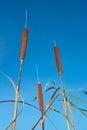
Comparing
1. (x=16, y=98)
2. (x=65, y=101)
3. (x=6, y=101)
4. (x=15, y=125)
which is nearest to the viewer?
(x=15, y=125)

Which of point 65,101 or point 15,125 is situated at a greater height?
point 65,101

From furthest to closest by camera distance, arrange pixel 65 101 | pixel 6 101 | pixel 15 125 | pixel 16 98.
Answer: pixel 65 101 → pixel 6 101 → pixel 16 98 → pixel 15 125

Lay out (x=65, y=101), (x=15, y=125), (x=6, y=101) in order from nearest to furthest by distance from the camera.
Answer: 1. (x=15, y=125)
2. (x=6, y=101)
3. (x=65, y=101)

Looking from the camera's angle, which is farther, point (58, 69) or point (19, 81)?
point (58, 69)

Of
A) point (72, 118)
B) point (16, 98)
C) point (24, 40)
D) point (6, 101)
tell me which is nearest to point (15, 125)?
point (16, 98)

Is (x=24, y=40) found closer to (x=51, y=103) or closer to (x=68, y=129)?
(x=51, y=103)

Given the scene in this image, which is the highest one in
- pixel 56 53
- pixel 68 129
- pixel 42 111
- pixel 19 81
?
pixel 56 53

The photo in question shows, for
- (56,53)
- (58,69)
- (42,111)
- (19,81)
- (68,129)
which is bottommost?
(68,129)

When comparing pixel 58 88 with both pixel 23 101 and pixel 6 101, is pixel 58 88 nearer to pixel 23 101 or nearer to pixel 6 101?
pixel 23 101

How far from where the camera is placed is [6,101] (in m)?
4.41

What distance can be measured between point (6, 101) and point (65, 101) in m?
1.10

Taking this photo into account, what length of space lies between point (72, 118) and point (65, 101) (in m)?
0.39

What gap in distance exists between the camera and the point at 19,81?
3.97 m

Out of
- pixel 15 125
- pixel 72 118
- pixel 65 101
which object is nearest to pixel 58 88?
pixel 65 101
